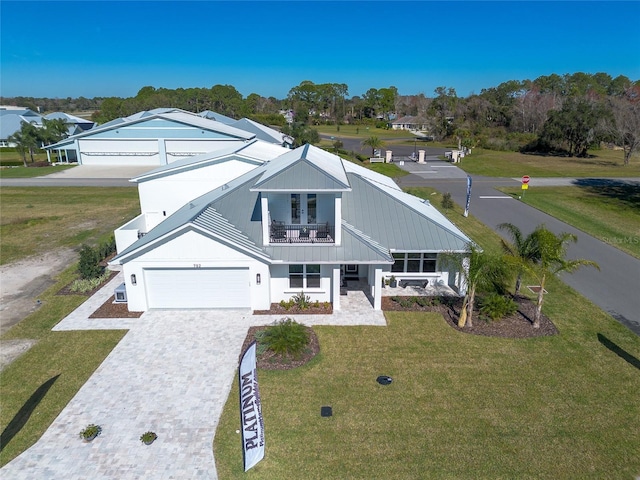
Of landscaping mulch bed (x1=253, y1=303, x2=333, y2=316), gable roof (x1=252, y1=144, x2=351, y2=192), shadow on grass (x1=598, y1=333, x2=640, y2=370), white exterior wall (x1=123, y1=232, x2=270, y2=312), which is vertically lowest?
shadow on grass (x1=598, y1=333, x2=640, y2=370)

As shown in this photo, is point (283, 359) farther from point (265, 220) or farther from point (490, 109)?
point (490, 109)

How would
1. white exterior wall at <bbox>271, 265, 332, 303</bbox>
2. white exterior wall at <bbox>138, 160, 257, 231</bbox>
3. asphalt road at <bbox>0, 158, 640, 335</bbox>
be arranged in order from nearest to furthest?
white exterior wall at <bbox>271, 265, 332, 303</bbox>, asphalt road at <bbox>0, 158, 640, 335</bbox>, white exterior wall at <bbox>138, 160, 257, 231</bbox>

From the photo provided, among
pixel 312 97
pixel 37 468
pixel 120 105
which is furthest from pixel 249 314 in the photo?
pixel 312 97

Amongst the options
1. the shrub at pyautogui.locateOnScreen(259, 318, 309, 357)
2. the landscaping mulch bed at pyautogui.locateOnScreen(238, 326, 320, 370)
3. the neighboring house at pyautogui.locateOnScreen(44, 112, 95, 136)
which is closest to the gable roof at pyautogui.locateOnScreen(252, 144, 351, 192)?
the shrub at pyautogui.locateOnScreen(259, 318, 309, 357)

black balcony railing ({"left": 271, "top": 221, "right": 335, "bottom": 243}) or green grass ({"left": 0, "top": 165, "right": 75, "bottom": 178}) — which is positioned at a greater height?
black balcony railing ({"left": 271, "top": 221, "right": 335, "bottom": 243})

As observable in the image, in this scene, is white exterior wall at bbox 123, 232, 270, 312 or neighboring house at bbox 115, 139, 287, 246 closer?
white exterior wall at bbox 123, 232, 270, 312

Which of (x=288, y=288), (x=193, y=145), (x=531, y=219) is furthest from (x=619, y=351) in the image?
(x=193, y=145)

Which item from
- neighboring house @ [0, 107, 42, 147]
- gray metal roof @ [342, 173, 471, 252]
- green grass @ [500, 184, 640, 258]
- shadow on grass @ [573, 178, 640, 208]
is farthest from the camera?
neighboring house @ [0, 107, 42, 147]

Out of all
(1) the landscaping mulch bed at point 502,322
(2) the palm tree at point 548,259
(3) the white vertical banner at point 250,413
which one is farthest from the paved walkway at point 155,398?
(2) the palm tree at point 548,259

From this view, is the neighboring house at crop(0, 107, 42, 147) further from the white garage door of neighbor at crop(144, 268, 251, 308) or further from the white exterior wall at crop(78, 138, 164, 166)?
the white garage door of neighbor at crop(144, 268, 251, 308)
